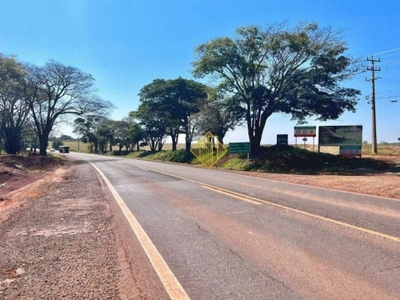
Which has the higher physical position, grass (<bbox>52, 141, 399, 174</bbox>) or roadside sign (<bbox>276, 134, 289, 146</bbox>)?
roadside sign (<bbox>276, 134, 289, 146</bbox>)

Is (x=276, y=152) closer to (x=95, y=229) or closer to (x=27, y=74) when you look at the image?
(x=95, y=229)

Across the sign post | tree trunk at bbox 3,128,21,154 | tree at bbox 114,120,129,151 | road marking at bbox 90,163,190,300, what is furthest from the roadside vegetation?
tree at bbox 114,120,129,151

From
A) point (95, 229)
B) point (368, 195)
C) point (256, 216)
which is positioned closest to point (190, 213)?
point (256, 216)

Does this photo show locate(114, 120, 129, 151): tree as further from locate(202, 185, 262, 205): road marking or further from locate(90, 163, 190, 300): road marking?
locate(90, 163, 190, 300): road marking

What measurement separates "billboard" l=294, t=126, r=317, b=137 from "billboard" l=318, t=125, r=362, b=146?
83cm

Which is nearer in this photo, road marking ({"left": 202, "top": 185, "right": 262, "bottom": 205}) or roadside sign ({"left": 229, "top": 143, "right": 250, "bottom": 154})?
road marking ({"left": 202, "top": 185, "right": 262, "bottom": 205})

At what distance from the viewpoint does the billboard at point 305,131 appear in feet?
91.7

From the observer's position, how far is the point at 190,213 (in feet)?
25.4

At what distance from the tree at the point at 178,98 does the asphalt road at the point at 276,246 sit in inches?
1512

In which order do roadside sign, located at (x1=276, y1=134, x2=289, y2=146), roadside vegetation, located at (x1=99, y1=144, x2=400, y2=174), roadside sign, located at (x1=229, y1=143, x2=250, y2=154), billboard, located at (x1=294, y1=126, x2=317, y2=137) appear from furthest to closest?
roadside sign, located at (x1=276, y1=134, x2=289, y2=146)
billboard, located at (x1=294, y1=126, x2=317, y2=137)
roadside sign, located at (x1=229, y1=143, x2=250, y2=154)
roadside vegetation, located at (x1=99, y1=144, x2=400, y2=174)

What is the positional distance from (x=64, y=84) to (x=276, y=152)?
97.7 feet

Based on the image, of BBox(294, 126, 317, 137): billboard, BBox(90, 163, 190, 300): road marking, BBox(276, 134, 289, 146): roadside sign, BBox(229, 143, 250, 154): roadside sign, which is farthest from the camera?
BBox(276, 134, 289, 146): roadside sign

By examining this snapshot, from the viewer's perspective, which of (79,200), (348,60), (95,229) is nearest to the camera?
(95,229)

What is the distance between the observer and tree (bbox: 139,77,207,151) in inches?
1869
